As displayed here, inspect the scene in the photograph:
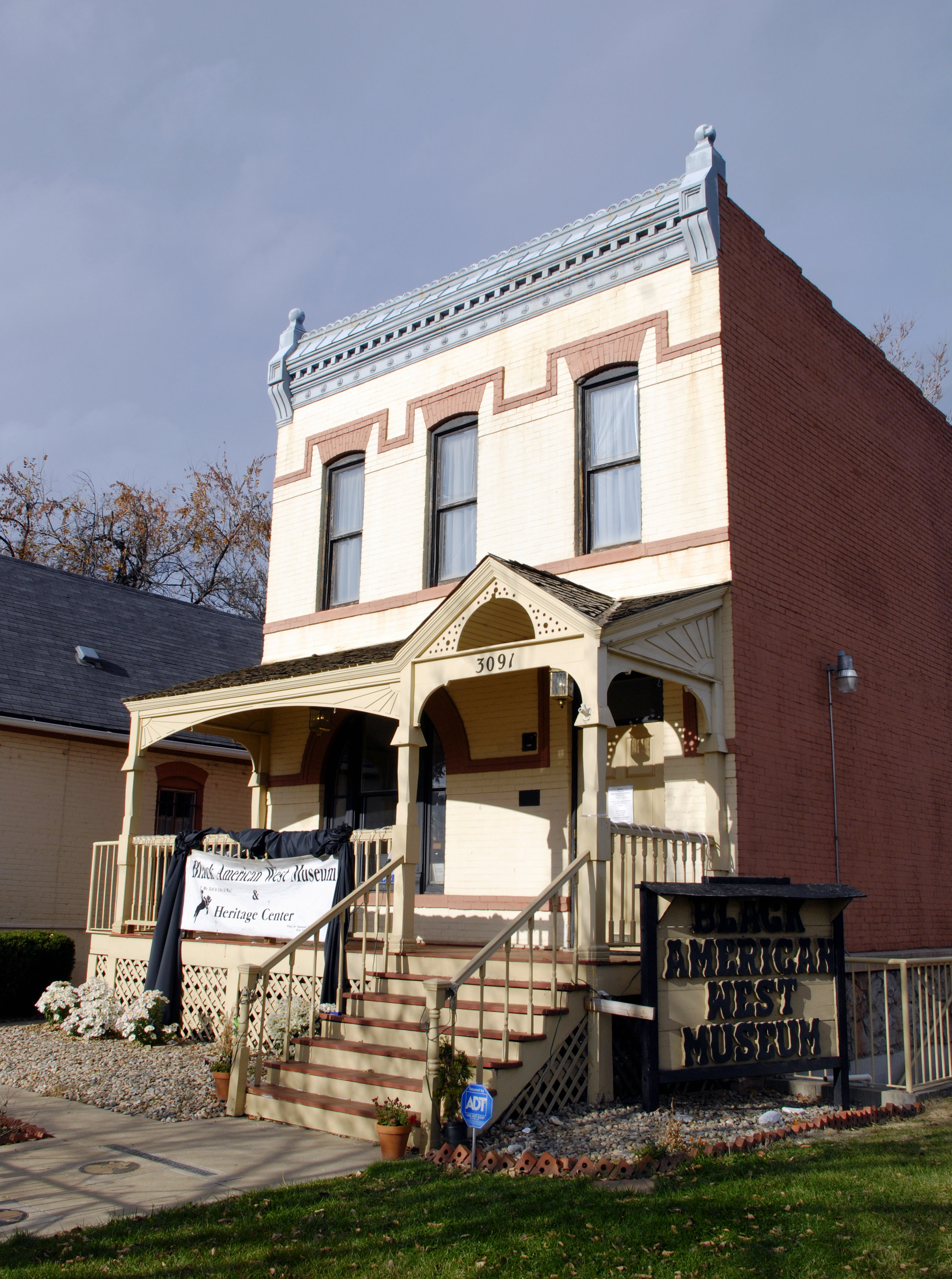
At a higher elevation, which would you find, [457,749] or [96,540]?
[96,540]

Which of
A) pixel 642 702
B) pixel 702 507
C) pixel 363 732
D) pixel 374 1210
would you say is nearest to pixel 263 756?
pixel 363 732

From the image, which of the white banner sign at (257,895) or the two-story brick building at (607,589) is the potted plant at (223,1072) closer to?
the white banner sign at (257,895)

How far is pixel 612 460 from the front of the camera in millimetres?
12805

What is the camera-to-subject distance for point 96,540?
35281 mm

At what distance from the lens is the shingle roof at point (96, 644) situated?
18031 mm

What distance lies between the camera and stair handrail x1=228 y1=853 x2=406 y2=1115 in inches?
360

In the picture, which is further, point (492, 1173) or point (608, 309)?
point (608, 309)

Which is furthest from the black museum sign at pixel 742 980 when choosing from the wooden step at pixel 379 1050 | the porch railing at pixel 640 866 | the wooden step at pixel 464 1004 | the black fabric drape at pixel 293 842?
the black fabric drape at pixel 293 842

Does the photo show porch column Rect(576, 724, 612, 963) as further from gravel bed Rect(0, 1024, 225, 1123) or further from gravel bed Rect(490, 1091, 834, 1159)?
gravel bed Rect(0, 1024, 225, 1123)

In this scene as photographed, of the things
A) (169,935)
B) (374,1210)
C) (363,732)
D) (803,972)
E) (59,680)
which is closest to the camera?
(374,1210)

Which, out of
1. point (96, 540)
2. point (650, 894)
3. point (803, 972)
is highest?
point (96, 540)

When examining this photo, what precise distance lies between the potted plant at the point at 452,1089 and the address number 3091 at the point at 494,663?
3.60 metres

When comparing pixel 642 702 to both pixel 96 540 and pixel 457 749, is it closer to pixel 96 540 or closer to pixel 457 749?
pixel 457 749

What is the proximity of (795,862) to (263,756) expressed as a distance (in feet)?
24.4
